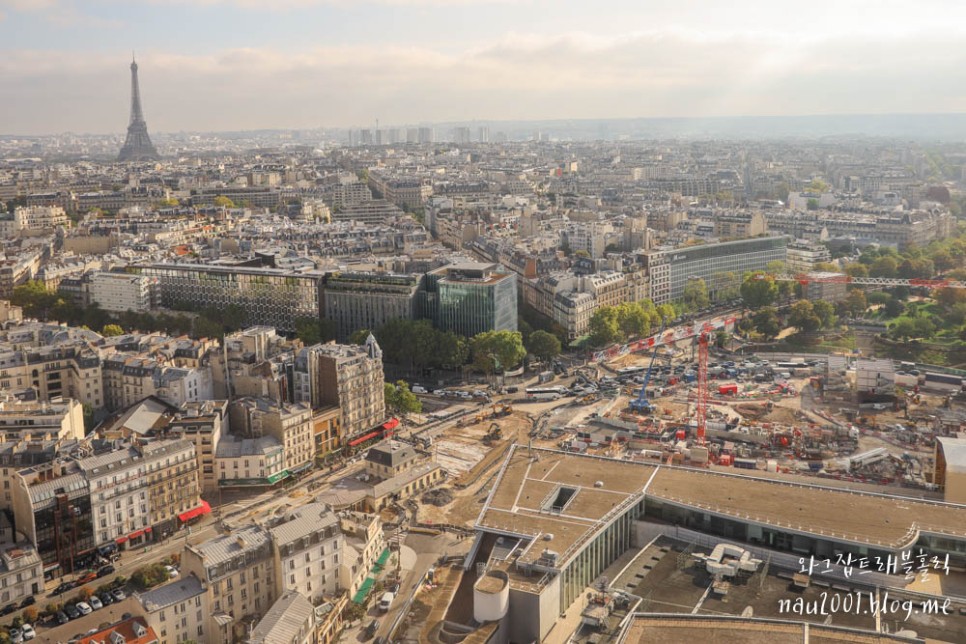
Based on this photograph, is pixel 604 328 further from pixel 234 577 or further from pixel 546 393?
pixel 234 577

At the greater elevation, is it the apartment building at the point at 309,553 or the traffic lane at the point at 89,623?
the apartment building at the point at 309,553

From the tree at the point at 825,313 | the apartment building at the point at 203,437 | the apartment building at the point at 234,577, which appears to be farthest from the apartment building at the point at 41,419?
the tree at the point at 825,313

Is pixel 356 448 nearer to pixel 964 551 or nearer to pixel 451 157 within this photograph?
pixel 964 551

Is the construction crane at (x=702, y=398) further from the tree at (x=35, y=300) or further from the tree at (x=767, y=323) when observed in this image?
the tree at (x=35, y=300)

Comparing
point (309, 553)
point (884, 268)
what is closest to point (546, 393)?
point (309, 553)

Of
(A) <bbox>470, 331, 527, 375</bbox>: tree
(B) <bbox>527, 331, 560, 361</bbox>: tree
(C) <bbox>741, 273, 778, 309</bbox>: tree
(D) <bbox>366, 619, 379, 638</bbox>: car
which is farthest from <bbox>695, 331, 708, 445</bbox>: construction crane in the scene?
(D) <bbox>366, 619, 379, 638</bbox>: car

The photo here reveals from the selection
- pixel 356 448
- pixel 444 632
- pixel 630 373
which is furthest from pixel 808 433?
pixel 444 632
